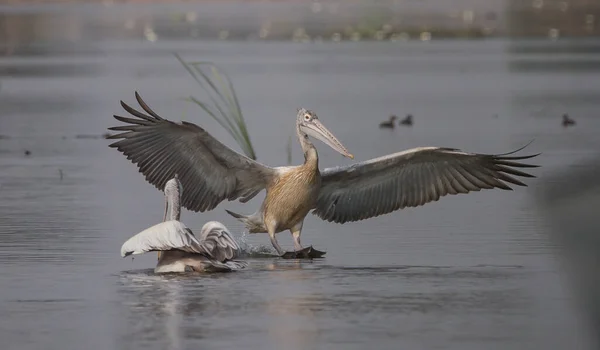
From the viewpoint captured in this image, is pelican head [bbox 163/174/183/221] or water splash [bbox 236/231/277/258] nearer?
pelican head [bbox 163/174/183/221]

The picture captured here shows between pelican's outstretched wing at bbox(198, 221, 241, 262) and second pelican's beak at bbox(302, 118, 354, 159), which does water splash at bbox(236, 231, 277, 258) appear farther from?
pelican's outstretched wing at bbox(198, 221, 241, 262)

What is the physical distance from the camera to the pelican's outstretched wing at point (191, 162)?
11930 mm

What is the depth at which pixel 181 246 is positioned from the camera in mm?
10414

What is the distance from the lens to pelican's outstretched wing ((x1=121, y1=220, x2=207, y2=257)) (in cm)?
1039

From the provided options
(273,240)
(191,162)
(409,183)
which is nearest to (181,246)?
(273,240)

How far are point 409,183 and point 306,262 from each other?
127 centimetres

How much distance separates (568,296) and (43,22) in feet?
214

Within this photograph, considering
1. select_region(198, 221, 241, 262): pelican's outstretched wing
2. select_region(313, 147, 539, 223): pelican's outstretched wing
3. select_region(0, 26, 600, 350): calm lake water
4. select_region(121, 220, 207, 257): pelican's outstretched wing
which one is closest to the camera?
select_region(0, 26, 600, 350): calm lake water

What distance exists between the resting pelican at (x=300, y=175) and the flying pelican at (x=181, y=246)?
84 cm

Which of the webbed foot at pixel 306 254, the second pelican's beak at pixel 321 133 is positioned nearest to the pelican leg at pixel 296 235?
the webbed foot at pixel 306 254

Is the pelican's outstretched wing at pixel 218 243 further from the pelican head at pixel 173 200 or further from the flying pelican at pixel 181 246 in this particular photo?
the pelican head at pixel 173 200

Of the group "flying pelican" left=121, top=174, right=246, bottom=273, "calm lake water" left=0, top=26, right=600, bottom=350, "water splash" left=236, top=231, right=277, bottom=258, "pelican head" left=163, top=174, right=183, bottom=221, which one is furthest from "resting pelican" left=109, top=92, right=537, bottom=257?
"flying pelican" left=121, top=174, right=246, bottom=273

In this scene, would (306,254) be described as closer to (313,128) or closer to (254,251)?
(254,251)

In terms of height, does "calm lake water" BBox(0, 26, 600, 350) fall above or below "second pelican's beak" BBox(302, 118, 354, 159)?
below
